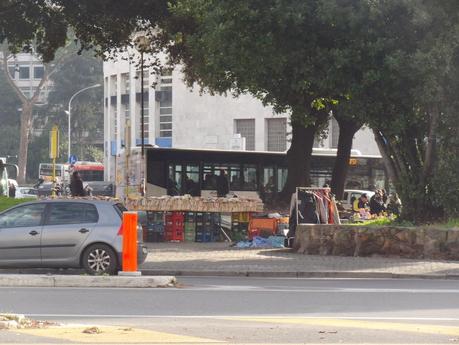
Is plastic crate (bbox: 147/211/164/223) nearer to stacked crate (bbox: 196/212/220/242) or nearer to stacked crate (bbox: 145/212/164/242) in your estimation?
stacked crate (bbox: 145/212/164/242)

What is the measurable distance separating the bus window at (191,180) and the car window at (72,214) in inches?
787

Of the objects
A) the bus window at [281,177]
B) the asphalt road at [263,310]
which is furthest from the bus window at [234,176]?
the asphalt road at [263,310]

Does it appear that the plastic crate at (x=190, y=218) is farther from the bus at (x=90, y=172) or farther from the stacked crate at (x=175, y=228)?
the bus at (x=90, y=172)

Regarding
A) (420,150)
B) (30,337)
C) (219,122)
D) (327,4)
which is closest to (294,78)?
(327,4)

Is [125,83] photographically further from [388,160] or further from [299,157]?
[388,160]

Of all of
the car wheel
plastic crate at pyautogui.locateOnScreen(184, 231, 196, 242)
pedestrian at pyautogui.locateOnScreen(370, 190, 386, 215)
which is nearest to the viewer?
the car wheel

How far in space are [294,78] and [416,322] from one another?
12.7 meters

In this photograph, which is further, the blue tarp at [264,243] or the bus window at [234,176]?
the bus window at [234,176]

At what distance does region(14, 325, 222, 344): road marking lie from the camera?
10164 millimetres

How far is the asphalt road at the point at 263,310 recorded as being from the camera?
36.0ft

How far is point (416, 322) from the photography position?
12.4 m

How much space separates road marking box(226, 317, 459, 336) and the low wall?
441 inches

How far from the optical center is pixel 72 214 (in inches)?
768

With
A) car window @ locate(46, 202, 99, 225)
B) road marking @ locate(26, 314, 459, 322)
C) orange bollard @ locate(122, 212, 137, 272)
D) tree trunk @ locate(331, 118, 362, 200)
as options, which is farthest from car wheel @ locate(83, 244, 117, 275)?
tree trunk @ locate(331, 118, 362, 200)
